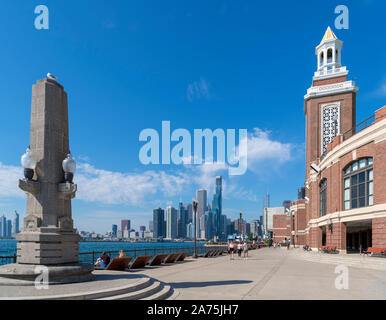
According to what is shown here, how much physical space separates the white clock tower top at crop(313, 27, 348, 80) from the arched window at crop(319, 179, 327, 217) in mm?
29142

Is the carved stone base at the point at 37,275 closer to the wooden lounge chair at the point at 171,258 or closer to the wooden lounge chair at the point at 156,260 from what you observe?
the wooden lounge chair at the point at 156,260

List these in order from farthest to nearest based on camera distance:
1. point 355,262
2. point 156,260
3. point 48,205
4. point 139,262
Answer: point 355,262, point 156,260, point 139,262, point 48,205

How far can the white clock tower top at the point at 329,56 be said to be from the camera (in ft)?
191

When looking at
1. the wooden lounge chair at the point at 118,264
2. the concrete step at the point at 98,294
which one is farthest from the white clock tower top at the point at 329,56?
the concrete step at the point at 98,294

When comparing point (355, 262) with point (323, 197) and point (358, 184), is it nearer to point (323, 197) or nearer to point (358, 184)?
point (358, 184)

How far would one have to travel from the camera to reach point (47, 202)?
417 inches

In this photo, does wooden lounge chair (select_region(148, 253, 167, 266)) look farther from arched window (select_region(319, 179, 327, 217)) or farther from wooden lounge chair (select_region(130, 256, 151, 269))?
arched window (select_region(319, 179, 327, 217))

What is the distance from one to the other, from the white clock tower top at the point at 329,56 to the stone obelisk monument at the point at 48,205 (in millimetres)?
56324

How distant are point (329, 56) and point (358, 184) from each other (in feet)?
140

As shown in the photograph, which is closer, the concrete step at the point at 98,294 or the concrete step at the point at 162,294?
the concrete step at the point at 98,294

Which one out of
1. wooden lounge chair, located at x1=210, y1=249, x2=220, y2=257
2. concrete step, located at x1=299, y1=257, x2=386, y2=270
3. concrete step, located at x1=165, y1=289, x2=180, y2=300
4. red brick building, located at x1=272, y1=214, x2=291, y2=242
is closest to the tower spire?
wooden lounge chair, located at x1=210, y1=249, x2=220, y2=257

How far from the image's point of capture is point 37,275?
9469 mm

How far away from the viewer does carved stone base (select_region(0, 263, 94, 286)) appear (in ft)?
30.8

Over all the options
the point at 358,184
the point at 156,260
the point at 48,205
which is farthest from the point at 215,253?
the point at 48,205
